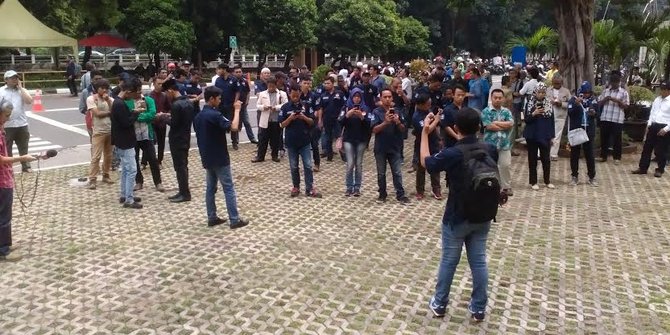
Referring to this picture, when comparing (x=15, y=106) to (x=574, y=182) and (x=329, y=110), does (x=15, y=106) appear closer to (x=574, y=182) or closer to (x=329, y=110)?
(x=329, y=110)

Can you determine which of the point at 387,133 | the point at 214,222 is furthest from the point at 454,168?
the point at 387,133

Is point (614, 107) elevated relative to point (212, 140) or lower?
elevated

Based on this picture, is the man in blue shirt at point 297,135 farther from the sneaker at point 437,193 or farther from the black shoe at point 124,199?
the black shoe at point 124,199

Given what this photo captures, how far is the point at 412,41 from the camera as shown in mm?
40156

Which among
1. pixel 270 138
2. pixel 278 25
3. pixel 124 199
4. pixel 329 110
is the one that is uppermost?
pixel 278 25

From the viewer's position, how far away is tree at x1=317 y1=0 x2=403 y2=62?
33531 millimetres

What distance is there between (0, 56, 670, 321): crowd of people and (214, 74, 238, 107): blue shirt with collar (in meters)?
0.03

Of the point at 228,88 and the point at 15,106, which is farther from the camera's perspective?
the point at 228,88

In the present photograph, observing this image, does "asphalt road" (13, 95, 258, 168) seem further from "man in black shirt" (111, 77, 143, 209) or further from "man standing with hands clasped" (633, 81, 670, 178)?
"man standing with hands clasped" (633, 81, 670, 178)

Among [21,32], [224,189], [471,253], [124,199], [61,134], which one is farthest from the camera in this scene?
[21,32]

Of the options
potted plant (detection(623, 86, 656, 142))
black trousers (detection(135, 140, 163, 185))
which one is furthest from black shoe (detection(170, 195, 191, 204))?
potted plant (detection(623, 86, 656, 142))

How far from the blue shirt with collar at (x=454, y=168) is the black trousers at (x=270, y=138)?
6.44m

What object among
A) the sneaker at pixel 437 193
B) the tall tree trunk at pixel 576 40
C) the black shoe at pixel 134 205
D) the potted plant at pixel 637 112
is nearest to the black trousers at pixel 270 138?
the black shoe at pixel 134 205

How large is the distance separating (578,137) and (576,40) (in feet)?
13.2
